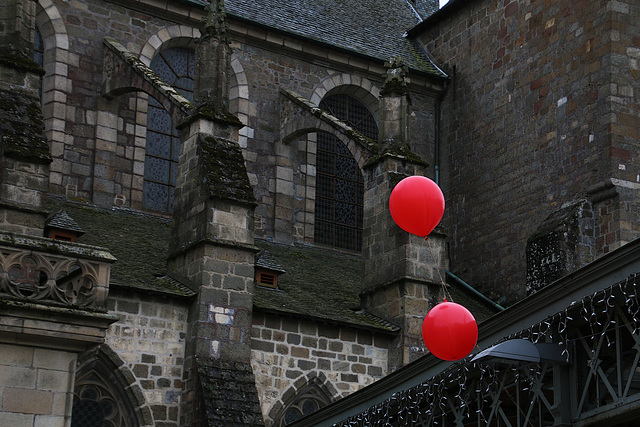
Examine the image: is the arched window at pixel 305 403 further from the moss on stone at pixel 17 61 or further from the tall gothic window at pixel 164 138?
the moss on stone at pixel 17 61

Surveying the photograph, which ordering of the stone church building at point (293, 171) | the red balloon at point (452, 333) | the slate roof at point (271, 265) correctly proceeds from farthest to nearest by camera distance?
the slate roof at point (271, 265) → the stone church building at point (293, 171) → the red balloon at point (452, 333)

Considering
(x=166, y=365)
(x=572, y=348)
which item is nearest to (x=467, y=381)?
(x=572, y=348)

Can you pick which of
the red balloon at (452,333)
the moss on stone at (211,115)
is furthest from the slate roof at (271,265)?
the red balloon at (452,333)

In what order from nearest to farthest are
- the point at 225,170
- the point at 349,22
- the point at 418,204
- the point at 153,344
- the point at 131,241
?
1. the point at 418,204
2. the point at 153,344
3. the point at 225,170
4. the point at 131,241
5. the point at 349,22

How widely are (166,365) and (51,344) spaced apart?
722 cm

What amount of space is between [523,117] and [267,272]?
6730mm

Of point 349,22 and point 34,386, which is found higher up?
point 349,22

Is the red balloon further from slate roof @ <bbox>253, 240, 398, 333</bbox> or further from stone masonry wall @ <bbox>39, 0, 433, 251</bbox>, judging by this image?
stone masonry wall @ <bbox>39, 0, 433, 251</bbox>

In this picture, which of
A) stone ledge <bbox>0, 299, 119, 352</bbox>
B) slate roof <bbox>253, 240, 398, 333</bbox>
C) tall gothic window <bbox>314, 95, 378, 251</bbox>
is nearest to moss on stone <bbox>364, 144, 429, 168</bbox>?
slate roof <bbox>253, 240, 398, 333</bbox>

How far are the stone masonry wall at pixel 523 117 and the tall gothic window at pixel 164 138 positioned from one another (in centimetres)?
589

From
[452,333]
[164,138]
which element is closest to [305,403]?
[164,138]

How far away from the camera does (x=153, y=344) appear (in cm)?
1700

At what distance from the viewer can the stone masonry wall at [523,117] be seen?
21109 mm

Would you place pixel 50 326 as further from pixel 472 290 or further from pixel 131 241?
pixel 472 290
